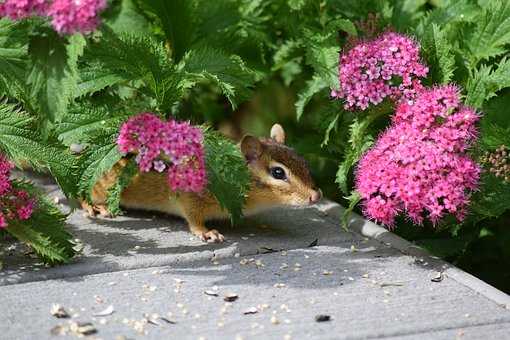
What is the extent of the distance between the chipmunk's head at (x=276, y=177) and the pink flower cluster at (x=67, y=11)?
1.53m

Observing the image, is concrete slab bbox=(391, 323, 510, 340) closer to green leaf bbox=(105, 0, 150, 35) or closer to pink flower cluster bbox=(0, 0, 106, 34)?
pink flower cluster bbox=(0, 0, 106, 34)

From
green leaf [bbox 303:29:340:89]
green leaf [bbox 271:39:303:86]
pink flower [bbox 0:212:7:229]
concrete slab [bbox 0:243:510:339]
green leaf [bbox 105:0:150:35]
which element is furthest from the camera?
green leaf [bbox 271:39:303:86]

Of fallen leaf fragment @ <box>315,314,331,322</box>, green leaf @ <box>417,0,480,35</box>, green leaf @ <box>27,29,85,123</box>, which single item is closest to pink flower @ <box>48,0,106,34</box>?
green leaf @ <box>27,29,85,123</box>

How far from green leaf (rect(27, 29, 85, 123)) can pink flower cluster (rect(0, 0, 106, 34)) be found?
0.23 m

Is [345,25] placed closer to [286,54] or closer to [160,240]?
[286,54]

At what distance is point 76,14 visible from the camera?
3.71 metres

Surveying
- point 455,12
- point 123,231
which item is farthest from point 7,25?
point 455,12

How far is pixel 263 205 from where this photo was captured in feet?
17.0

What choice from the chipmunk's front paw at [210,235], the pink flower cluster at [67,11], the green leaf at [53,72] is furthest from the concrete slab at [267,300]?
the pink flower cluster at [67,11]

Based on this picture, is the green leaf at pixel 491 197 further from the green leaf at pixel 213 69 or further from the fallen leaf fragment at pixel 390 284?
the green leaf at pixel 213 69

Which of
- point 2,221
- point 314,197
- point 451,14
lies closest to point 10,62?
point 2,221

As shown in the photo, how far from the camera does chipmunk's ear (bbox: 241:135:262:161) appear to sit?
16.6 ft

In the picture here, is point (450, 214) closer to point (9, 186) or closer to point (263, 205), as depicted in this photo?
point (263, 205)

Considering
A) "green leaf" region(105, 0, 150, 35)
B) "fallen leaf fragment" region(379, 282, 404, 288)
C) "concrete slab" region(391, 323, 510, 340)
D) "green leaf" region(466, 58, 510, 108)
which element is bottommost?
"concrete slab" region(391, 323, 510, 340)
